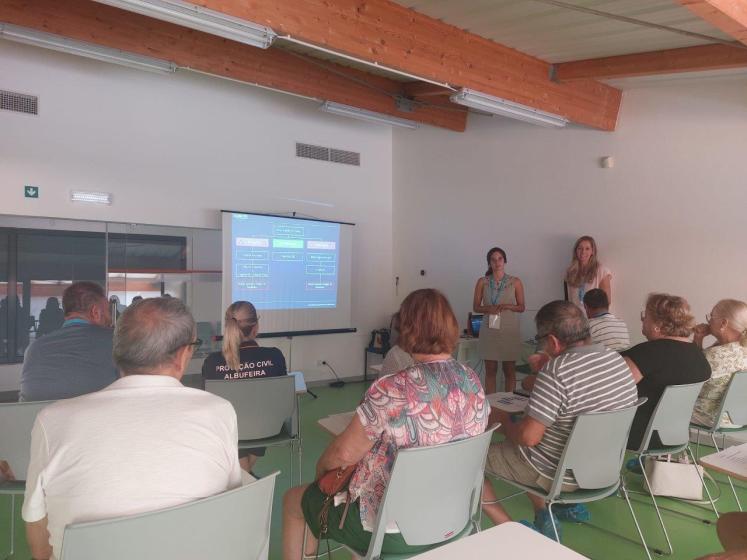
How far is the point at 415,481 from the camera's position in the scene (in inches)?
68.2

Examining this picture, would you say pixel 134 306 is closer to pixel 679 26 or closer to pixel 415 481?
pixel 415 481

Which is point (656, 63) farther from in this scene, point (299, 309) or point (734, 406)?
point (299, 309)

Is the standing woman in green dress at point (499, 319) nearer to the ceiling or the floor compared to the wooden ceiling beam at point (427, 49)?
nearer to the floor

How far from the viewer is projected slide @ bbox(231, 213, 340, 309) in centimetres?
589

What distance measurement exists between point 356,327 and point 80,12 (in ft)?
14.4

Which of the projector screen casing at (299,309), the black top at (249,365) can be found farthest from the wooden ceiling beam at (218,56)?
the black top at (249,365)

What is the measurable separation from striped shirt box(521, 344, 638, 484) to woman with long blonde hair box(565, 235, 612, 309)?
9.46 feet

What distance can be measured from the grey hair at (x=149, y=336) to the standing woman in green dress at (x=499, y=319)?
424cm

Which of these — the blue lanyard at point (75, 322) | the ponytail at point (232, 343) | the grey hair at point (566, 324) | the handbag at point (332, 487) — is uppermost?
the grey hair at point (566, 324)

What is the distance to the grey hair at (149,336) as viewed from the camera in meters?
1.49

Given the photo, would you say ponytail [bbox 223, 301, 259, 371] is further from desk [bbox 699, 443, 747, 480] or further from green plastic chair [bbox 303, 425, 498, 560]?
desk [bbox 699, 443, 747, 480]

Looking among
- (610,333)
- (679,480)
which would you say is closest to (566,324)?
(610,333)

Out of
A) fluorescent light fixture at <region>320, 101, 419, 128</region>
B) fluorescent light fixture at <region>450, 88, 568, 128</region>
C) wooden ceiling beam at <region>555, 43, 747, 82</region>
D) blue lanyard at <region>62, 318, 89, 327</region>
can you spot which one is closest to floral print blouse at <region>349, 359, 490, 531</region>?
blue lanyard at <region>62, 318, 89, 327</region>

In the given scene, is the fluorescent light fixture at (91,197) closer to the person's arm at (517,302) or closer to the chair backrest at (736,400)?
the person's arm at (517,302)
